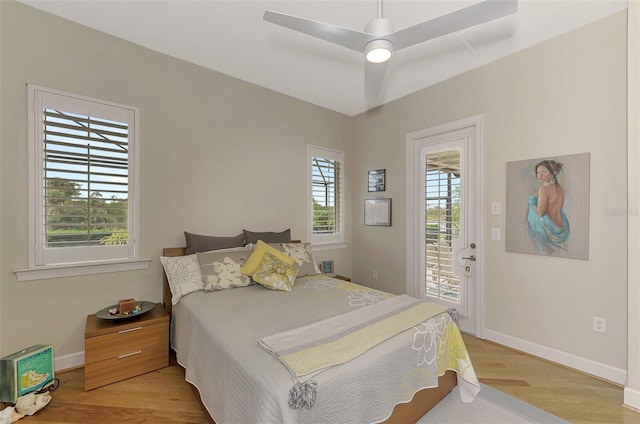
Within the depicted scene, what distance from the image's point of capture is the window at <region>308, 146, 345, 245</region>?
403 cm

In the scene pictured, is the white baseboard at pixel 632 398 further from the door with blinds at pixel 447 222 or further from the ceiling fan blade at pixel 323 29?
the ceiling fan blade at pixel 323 29

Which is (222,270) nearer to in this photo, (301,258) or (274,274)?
(274,274)

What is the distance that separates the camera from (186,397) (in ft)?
6.59

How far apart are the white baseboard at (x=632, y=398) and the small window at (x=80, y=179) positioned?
400 centimetres

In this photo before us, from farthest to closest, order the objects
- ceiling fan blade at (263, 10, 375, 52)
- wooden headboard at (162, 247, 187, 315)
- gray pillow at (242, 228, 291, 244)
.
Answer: gray pillow at (242, 228, 291, 244), wooden headboard at (162, 247, 187, 315), ceiling fan blade at (263, 10, 375, 52)

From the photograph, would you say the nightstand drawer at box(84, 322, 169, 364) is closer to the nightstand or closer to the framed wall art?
the nightstand

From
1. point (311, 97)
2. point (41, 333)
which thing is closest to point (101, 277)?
point (41, 333)

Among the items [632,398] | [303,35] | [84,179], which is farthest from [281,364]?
[303,35]

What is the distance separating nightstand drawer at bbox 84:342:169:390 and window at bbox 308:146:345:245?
2.19 metres

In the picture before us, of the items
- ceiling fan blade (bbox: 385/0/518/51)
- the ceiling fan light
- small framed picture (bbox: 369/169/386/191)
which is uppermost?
ceiling fan blade (bbox: 385/0/518/51)

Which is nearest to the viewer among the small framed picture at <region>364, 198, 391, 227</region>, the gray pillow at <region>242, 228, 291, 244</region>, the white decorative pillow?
the white decorative pillow

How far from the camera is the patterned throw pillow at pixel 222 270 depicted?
247 centimetres

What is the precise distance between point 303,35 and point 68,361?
3.41 m

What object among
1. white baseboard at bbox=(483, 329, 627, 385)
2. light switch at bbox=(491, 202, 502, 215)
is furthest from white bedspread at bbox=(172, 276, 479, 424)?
light switch at bbox=(491, 202, 502, 215)
